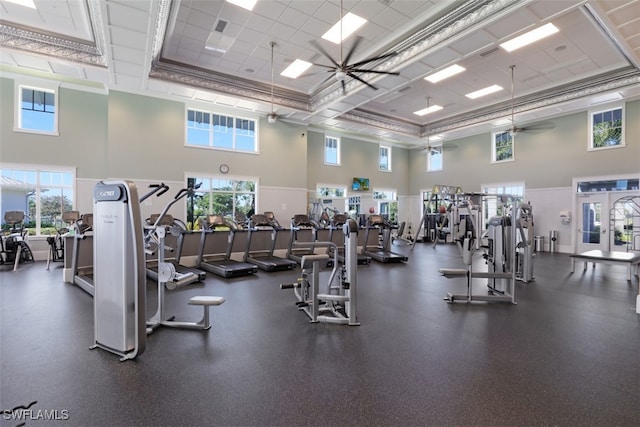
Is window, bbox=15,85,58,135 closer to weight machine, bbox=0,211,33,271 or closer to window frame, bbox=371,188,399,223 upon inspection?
weight machine, bbox=0,211,33,271

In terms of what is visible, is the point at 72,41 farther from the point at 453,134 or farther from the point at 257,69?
the point at 453,134

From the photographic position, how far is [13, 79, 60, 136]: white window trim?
8219 mm

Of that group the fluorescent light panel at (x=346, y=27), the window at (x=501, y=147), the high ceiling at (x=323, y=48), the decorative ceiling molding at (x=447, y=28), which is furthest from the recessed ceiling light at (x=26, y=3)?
the window at (x=501, y=147)

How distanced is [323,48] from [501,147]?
9.04 metres

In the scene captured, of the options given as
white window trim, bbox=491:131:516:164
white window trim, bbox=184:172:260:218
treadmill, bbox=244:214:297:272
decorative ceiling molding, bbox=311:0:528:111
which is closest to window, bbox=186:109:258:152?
white window trim, bbox=184:172:260:218

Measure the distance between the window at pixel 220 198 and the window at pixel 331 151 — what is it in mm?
3849

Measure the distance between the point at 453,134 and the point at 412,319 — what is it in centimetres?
1159

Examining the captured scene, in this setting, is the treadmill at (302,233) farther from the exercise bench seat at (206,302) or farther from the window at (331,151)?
the window at (331,151)

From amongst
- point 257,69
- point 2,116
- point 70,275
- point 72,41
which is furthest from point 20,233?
point 257,69

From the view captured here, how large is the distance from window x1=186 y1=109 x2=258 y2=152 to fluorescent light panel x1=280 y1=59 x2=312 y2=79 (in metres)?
2.72

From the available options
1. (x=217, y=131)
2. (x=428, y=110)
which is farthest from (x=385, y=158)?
(x=217, y=131)

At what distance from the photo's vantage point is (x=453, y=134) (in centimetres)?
1349

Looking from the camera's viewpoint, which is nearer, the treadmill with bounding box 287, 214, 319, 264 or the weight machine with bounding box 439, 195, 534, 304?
the weight machine with bounding box 439, 195, 534, 304

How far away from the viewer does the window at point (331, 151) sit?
13.6 m
